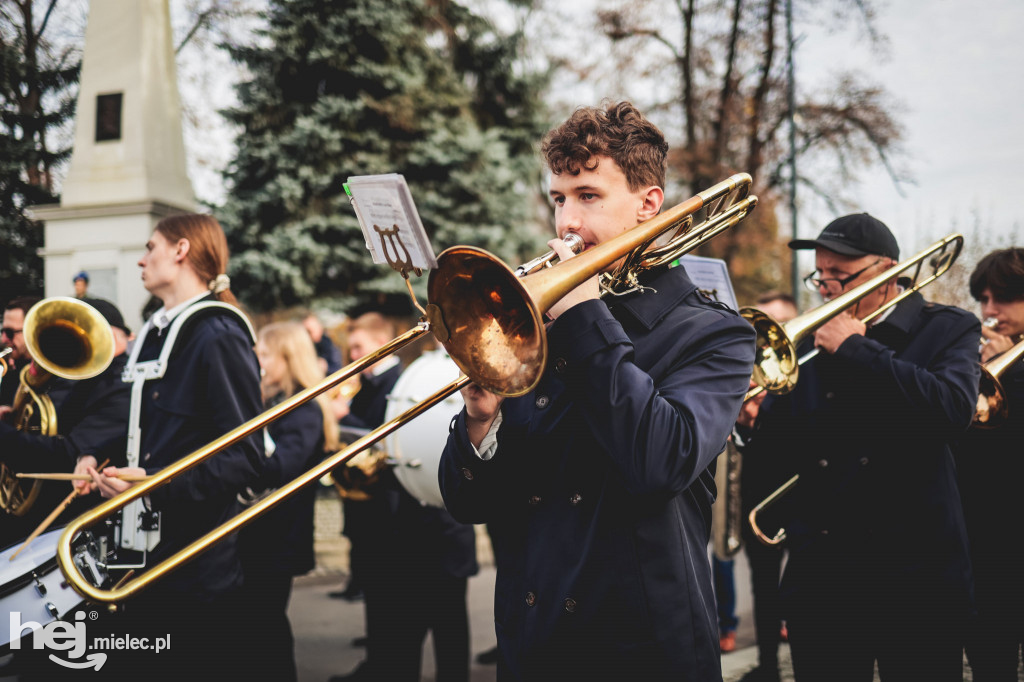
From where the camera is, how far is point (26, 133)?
254 inches

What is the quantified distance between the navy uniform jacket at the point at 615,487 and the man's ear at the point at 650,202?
164 mm

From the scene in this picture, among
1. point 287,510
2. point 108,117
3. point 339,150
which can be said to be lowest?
point 287,510

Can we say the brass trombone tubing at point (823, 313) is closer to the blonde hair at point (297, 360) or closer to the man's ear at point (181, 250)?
the man's ear at point (181, 250)

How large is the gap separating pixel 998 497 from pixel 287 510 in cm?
374

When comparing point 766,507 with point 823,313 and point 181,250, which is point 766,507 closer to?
point 823,313

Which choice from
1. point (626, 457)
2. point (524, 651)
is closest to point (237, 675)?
point (524, 651)

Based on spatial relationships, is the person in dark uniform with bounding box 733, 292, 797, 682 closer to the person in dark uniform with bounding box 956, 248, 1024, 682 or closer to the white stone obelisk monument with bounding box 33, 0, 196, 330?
the person in dark uniform with bounding box 956, 248, 1024, 682

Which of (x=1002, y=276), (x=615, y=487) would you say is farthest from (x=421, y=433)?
(x=1002, y=276)

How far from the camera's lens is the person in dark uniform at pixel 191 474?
2.78 metres

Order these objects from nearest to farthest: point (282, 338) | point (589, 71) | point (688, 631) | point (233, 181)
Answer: point (688, 631) → point (282, 338) → point (233, 181) → point (589, 71)

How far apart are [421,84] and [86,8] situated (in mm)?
5612

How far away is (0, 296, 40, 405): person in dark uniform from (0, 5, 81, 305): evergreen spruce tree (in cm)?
104

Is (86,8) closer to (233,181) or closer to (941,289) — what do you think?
(233,181)

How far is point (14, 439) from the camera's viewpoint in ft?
11.5
